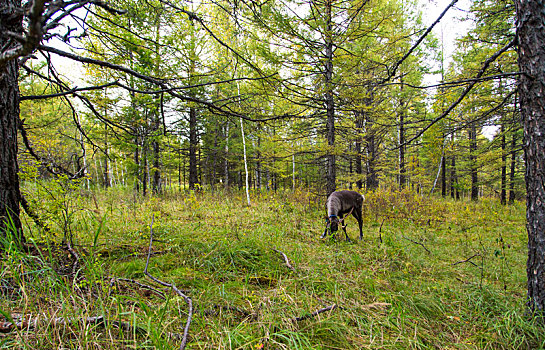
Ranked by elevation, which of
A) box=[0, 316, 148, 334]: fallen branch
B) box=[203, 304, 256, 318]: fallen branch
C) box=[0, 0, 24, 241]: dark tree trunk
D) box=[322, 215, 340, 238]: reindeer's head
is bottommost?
box=[322, 215, 340, 238]: reindeer's head

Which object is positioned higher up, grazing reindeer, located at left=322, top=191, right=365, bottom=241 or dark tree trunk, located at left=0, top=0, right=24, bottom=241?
dark tree trunk, located at left=0, top=0, right=24, bottom=241

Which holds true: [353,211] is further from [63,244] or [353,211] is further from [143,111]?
[143,111]

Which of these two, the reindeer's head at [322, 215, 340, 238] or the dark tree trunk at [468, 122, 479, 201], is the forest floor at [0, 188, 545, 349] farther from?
the dark tree trunk at [468, 122, 479, 201]

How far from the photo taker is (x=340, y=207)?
5844mm

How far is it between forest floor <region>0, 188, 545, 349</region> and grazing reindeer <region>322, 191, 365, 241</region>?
609mm

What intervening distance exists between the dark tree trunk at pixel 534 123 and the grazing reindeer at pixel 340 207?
129 inches

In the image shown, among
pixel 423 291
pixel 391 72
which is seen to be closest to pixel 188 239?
pixel 423 291

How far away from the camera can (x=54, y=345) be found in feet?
4.08

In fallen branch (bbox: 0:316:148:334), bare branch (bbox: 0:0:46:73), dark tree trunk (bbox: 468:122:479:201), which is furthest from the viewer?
dark tree trunk (bbox: 468:122:479:201)

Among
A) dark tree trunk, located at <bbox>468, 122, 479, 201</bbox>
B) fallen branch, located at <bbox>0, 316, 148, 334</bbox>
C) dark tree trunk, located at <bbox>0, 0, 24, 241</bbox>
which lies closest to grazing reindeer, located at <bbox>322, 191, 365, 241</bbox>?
fallen branch, located at <bbox>0, 316, 148, 334</bbox>

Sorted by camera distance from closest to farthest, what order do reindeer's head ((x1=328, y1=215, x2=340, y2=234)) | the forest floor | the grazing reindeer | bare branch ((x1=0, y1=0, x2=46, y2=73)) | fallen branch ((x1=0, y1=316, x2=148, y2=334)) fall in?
bare branch ((x1=0, y1=0, x2=46, y2=73)), fallen branch ((x1=0, y1=316, x2=148, y2=334)), the forest floor, reindeer's head ((x1=328, y1=215, x2=340, y2=234)), the grazing reindeer

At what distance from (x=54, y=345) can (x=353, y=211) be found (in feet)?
20.1

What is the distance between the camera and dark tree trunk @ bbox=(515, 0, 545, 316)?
7.23ft

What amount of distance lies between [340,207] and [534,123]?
13.0 feet
